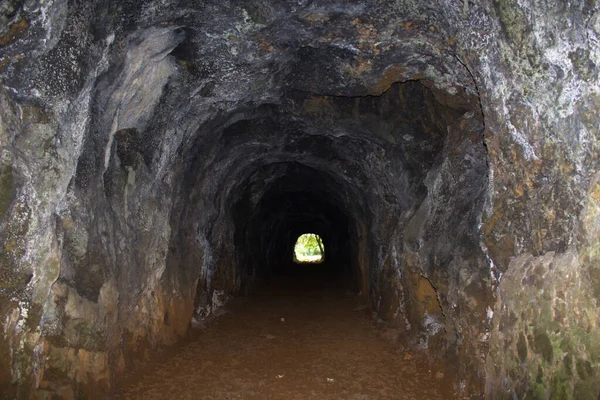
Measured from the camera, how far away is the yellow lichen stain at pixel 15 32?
369 centimetres

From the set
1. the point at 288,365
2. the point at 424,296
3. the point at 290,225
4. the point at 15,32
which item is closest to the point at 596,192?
the point at 15,32

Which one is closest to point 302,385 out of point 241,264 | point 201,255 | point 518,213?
point 518,213

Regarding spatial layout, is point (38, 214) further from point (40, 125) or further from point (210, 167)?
point (210, 167)

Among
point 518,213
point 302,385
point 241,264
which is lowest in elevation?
point 302,385

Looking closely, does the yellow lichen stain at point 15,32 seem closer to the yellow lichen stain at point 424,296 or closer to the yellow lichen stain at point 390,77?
the yellow lichen stain at point 390,77

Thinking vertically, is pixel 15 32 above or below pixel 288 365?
above

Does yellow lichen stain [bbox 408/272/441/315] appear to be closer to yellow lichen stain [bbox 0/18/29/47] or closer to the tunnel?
the tunnel

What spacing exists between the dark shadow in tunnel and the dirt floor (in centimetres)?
418

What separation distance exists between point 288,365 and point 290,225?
1870 cm

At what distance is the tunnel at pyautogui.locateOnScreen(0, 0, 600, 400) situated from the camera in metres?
3.62

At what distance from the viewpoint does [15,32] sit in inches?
146

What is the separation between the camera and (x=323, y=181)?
14664 millimetres

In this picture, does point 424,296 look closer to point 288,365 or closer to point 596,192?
point 288,365

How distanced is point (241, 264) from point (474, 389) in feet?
31.1
